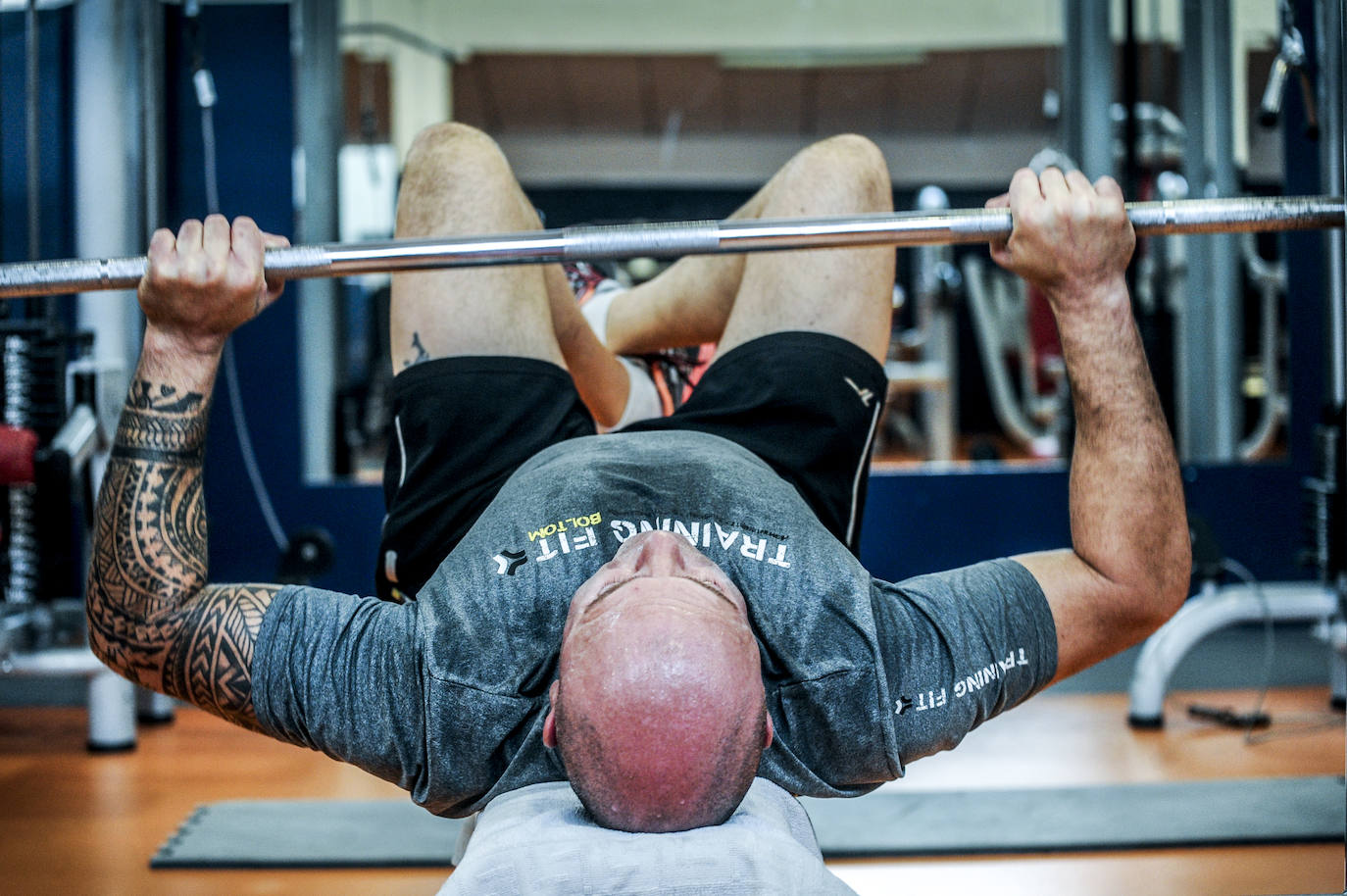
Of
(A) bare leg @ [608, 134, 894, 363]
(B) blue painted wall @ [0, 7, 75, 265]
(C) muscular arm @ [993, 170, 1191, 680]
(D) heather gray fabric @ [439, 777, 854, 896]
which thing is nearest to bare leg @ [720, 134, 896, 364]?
(A) bare leg @ [608, 134, 894, 363]

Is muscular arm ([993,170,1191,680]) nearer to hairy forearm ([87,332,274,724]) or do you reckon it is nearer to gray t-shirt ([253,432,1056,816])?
gray t-shirt ([253,432,1056,816])

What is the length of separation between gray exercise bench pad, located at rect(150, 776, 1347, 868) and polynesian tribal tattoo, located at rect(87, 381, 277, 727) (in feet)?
2.60

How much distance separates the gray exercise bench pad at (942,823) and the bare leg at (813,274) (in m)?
0.86

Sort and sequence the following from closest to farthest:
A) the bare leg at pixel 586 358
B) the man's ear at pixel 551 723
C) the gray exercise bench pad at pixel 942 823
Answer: the man's ear at pixel 551 723
the bare leg at pixel 586 358
the gray exercise bench pad at pixel 942 823

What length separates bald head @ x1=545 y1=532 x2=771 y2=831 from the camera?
0.98 m

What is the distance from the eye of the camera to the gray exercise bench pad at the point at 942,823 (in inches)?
77.3

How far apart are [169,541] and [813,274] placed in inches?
35.6

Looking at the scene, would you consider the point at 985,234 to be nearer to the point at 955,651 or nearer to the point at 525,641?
the point at 955,651

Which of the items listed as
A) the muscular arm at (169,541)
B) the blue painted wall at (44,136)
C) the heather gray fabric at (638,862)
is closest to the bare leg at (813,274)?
the muscular arm at (169,541)

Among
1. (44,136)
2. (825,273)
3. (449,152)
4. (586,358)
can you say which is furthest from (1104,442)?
(44,136)

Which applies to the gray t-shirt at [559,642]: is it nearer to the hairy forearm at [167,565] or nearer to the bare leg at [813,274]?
the hairy forearm at [167,565]

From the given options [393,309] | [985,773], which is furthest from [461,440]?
[985,773]

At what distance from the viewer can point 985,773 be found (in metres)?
2.42

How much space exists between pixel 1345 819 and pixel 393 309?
1719 mm
